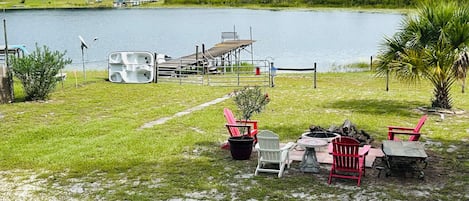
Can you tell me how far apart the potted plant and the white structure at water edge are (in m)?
13.7

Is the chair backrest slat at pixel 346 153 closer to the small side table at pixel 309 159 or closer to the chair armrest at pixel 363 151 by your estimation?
the chair armrest at pixel 363 151

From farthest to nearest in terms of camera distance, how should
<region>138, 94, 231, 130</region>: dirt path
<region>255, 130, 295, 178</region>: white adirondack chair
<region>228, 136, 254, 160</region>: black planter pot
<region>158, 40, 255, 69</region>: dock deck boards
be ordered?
1. <region>158, 40, 255, 69</region>: dock deck boards
2. <region>138, 94, 231, 130</region>: dirt path
3. <region>228, 136, 254, 160</region>: black planter pot
4. <region>255, 130, 295, 178</region>: white adirondack chair

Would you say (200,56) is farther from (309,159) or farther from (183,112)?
(309,159)

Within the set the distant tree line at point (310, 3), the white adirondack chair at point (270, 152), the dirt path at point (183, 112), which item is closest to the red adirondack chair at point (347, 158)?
the white adirondack chair at point (270, 152)

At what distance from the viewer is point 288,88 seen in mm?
20516

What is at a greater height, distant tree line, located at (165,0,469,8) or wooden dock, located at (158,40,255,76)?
distant tree line, located at (165,0,469,8)

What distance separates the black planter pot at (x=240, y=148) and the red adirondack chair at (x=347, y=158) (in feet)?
5.89

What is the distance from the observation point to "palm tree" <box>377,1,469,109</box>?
1359cm

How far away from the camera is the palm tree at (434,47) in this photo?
13.6m

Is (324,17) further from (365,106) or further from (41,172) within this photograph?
(41,172)

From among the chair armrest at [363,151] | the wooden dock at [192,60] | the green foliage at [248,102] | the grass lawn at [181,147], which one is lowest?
the grass lawn at [181,147]

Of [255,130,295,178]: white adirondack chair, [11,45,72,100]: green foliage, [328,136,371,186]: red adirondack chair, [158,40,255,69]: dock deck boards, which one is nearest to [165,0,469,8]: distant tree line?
[158,40,255,69]: dock deck boards

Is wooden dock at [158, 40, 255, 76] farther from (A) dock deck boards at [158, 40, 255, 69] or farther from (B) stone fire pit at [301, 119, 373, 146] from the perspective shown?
(B) stone fire pit at [301, 119, 373, 146]

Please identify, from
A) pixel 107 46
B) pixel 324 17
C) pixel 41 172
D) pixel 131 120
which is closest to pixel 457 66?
pixel 131 120
